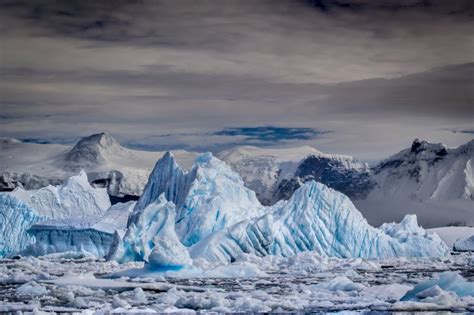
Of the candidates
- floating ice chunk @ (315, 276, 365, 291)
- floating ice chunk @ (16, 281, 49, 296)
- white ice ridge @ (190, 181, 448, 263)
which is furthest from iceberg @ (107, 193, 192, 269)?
floating ice chunk @ (315, 276, 365, 291)

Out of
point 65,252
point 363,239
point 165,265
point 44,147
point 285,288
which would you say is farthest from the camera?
point 44,147

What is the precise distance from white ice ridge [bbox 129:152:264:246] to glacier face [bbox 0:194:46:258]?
10.3m

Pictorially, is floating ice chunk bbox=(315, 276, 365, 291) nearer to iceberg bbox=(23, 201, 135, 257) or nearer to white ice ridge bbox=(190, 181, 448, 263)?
white ice ridge bbox=(190, 181, 448, 263)

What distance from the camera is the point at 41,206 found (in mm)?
51344

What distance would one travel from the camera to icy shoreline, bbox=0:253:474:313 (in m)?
16.8

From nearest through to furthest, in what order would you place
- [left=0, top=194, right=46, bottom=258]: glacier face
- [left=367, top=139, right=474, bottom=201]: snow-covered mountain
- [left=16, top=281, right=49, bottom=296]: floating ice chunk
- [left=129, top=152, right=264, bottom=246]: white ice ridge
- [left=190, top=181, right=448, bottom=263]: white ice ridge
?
[left=16, top=281, right=49, bottom=296]: floating ice chunk, [left=129, top=152, right=264, bottom=246]: white ice ridge, [left=190, top=181, right=448, bottom=263]: white ice ridge, [left=0, top=194, right=46, bottom=258]: glacier face, [left=367, top=139, right=474, bottom=201]: snow-covered mountain

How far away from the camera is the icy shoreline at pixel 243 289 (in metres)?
16.8

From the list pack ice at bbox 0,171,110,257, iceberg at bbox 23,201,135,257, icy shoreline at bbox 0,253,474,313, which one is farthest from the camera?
pack ice at bbox 0,171,110,257

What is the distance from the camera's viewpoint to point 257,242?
104 feet

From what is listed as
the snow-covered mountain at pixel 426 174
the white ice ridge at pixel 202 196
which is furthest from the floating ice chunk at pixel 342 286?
the snow-covered mountain at pixel 426 174

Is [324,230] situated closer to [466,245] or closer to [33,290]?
[33,290]

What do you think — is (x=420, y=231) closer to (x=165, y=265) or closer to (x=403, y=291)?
(x=165, y=265)

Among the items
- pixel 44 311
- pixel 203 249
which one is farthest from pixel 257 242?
pixel 44 311

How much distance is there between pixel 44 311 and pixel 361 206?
113 metres
